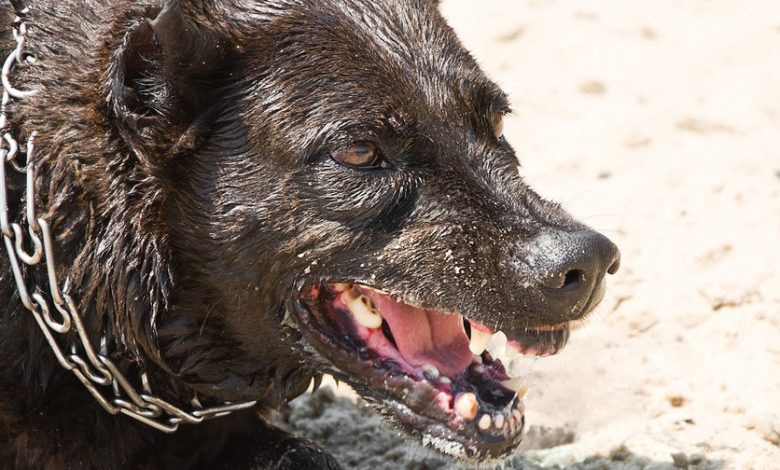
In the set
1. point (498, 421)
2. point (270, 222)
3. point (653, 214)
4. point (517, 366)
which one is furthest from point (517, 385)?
point (653, 214)

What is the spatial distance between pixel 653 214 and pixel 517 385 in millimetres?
2282

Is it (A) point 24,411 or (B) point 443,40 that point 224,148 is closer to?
(B) point 443,40

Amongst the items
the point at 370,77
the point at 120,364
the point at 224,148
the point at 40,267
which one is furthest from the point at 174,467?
the point at 370,77

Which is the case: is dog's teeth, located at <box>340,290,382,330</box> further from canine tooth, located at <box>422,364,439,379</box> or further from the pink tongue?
canine tooth, located at <box>422,364,439,379</box>

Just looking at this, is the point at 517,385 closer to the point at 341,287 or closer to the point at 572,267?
the point at 572,267

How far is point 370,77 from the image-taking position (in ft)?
12.0

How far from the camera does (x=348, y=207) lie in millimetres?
3615

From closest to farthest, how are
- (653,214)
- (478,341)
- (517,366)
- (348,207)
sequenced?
(348,207) → (478,341) → (517,366) → (653,214)

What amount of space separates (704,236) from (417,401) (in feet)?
7.49

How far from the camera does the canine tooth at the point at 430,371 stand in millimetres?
3758

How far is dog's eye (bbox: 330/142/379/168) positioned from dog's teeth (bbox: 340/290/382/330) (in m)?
0.39

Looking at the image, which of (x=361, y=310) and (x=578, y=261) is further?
(x=361, y=310)

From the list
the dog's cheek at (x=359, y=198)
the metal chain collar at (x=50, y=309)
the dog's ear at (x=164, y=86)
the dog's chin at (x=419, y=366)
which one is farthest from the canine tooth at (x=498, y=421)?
the dog's ear at (x=164, y=86)

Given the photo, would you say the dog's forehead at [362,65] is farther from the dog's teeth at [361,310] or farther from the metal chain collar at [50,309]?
the metal chain collar at [50,309]
